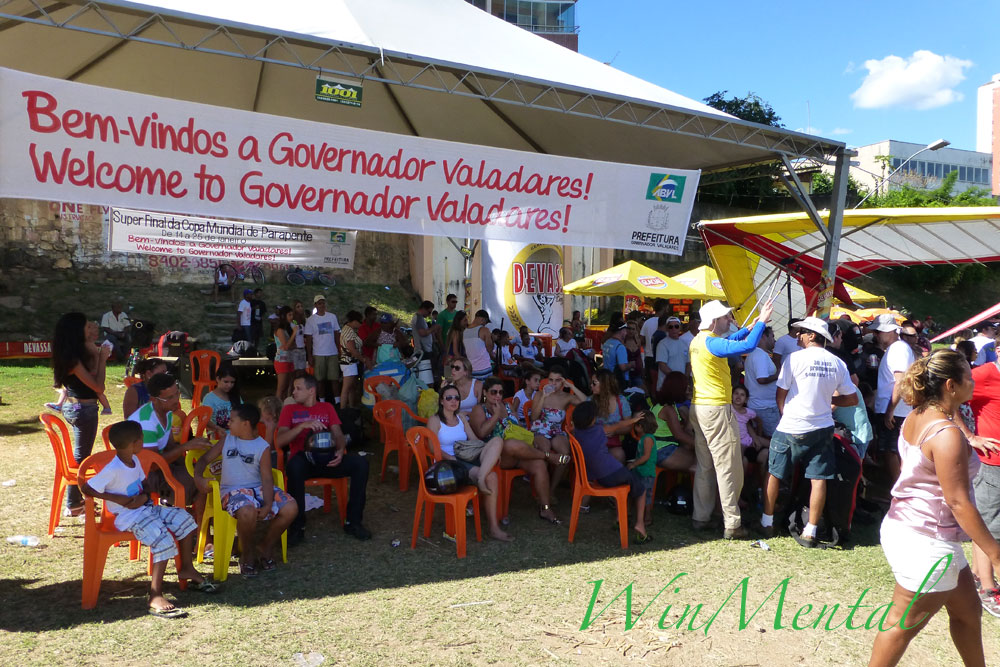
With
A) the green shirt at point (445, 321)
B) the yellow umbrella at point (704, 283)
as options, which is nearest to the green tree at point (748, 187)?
the yellow umbrella at point (704, 283)

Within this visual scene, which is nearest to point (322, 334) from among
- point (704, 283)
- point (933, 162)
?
point (704, 283)

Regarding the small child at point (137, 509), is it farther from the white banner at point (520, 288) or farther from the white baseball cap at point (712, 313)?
the white banner at point (520, 288)


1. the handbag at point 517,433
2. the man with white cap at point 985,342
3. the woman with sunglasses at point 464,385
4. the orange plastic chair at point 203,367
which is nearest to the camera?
the handbag at point 517,433

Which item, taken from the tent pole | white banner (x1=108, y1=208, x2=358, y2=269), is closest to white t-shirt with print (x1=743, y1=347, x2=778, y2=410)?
the tent pole

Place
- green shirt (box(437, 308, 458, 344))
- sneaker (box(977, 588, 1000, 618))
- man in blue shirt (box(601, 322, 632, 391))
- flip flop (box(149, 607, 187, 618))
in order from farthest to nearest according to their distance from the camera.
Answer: green shirt (box(437, 308, 458, 344)) → man in blue shirt (box(601, 322, 632, 391)) → sneaker (box(977, 588, 1000, 618)) → flip flop (box(149, 607, 187, 618))

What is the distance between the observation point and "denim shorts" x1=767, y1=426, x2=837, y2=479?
467 cm

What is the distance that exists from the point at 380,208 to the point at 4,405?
7.10 meters

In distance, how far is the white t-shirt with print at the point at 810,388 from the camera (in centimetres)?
462

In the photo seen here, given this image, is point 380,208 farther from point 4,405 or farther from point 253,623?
point 4,405

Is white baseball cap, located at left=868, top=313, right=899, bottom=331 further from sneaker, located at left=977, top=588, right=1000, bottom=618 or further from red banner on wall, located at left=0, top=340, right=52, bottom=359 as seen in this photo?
red banner on wall, located at left=0, top=340, right=52, bottom=359

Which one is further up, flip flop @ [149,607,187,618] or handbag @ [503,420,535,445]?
handbag @ [503,420,535,445]

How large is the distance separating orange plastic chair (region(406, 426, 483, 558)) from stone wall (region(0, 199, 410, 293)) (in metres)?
13.6

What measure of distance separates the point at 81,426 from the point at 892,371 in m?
6.22

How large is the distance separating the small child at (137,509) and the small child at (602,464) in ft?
8.47
